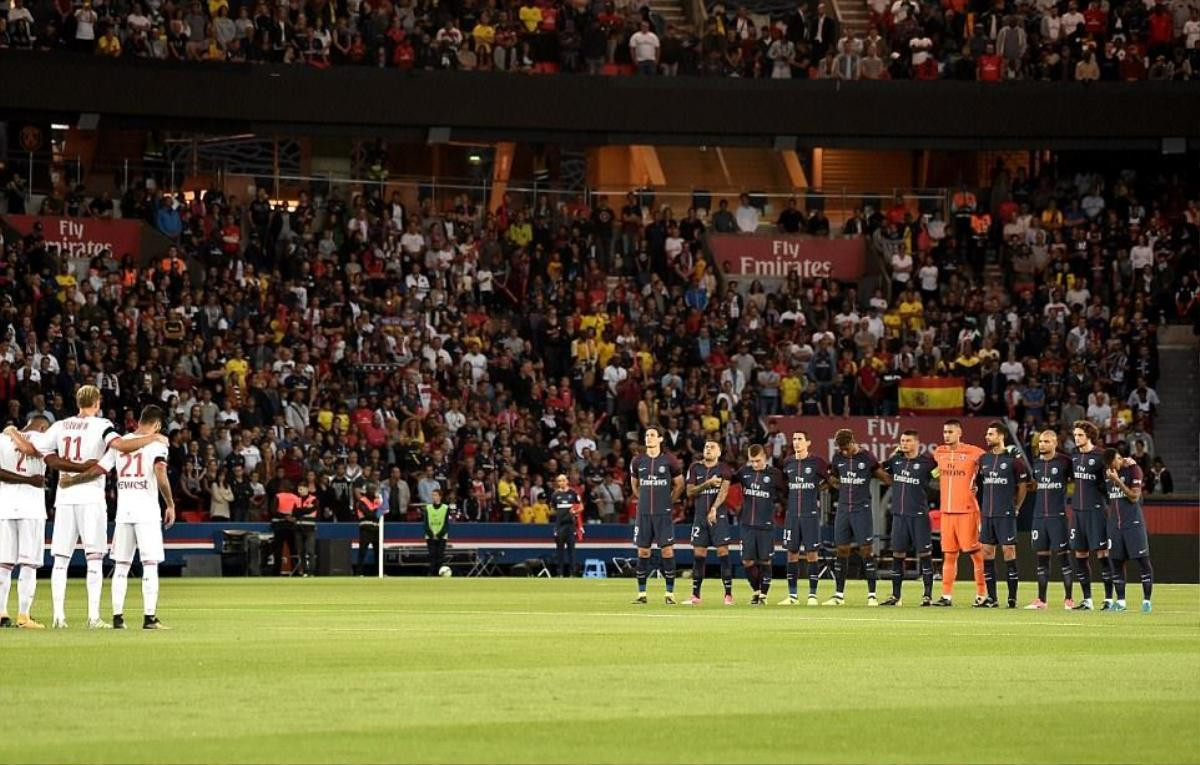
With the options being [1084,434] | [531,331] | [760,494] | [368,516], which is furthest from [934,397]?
[1084,434]

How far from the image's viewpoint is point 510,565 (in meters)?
43.6

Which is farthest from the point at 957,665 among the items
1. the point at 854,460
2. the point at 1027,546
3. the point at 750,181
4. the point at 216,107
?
the point at 750,181

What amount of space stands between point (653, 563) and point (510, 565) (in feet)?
10.0

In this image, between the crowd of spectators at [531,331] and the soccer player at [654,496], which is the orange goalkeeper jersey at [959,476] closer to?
the soccer player at [654,496]

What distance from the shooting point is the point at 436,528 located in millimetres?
42344

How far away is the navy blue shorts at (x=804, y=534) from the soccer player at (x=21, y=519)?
11.2m

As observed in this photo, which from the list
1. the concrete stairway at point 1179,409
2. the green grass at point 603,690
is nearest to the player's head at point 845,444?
the green grass at point 603,690

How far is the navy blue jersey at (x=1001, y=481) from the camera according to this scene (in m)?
29.0

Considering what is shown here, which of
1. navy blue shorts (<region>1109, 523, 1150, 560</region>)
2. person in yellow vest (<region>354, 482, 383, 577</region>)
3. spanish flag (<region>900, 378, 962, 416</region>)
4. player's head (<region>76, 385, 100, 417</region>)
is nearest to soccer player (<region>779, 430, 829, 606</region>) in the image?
navy blue shorts (<region>1109, 523, 1150, 560</region>)

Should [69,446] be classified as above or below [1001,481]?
above

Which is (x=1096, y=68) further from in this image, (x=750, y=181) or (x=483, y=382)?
(x=483, y=382)

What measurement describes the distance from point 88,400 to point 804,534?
1187 centimetres

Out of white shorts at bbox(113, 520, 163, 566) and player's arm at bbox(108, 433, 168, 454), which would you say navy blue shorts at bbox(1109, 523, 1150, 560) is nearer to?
white shorts at bbox(113, 520, 163, 566)

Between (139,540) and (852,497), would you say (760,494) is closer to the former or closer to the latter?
(852,497)
